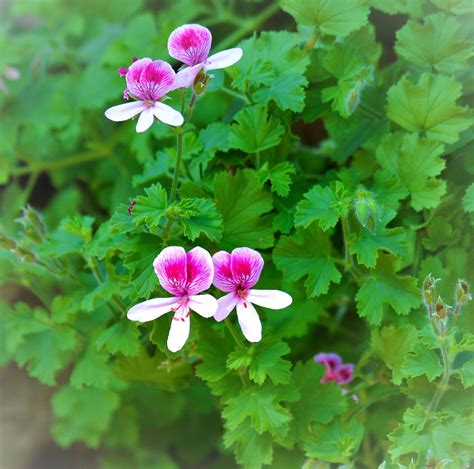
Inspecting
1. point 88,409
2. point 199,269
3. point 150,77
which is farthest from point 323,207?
point 88,409

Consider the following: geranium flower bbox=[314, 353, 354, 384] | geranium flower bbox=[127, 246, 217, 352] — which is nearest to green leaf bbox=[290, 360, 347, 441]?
geranium flower bbox=[314, 353, 354, 384]

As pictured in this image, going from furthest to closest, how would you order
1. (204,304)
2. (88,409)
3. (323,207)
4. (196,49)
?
(88,409)
(323,207)
(196,49)
(204,304)

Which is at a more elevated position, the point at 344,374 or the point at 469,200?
the point at 469,200

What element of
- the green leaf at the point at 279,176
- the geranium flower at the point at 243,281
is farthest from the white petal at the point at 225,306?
the green leaf at the point at 279,176

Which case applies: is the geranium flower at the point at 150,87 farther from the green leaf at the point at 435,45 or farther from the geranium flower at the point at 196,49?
the green leaf at the point at 435,45

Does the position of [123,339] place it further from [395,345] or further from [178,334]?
[395,345]
